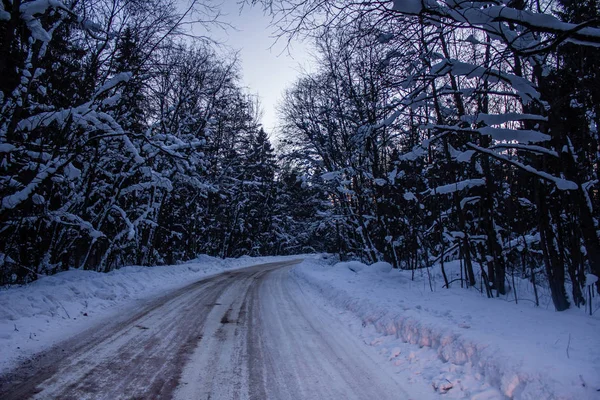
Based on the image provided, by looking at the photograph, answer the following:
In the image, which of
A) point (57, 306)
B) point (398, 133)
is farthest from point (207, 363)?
point (398, 133)

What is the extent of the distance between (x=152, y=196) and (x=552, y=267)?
1499cm

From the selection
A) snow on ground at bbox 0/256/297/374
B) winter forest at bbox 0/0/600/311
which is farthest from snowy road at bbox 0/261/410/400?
winter forest at bbox 0/0/600/311

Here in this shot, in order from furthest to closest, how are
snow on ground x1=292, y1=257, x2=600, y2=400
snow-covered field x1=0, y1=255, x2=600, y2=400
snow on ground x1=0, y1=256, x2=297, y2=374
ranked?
snow on ground x1=0, y1=256, x2=297, y2=374
snow-covered field x1=0, y1=255, x2=600, y2=400
snow on ground x1=292, y1=257, x2=600, y2=400

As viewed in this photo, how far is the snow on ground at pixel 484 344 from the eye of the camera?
108 inches

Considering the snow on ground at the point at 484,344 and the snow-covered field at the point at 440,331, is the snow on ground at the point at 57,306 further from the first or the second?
the snow on ground at the point at 484,344

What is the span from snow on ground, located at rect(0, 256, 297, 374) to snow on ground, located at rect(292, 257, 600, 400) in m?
4.62

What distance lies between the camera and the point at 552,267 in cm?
515

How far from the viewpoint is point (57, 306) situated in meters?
5.97

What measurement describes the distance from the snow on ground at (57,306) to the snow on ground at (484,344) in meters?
4.62

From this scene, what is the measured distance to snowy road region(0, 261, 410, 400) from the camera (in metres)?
2.96

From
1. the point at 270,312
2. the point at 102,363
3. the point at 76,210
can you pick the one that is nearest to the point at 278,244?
the point at 76,210

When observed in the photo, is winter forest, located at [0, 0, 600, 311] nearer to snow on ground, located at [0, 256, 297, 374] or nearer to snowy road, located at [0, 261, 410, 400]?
snow on ground, located at [0, 256, 297, 374]

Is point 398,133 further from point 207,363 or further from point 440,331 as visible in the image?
point 207,363

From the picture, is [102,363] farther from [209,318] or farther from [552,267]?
[552,267]
